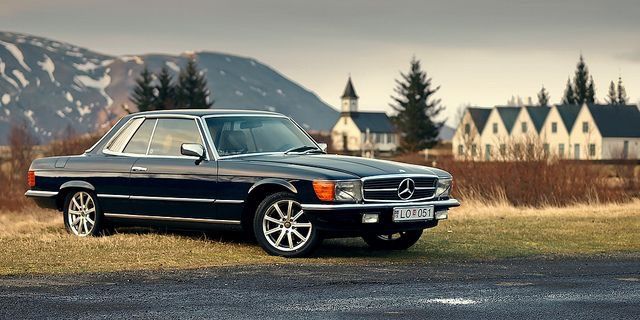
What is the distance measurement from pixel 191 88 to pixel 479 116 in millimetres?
45476

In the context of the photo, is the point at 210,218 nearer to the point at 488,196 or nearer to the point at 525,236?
the point at 525,236

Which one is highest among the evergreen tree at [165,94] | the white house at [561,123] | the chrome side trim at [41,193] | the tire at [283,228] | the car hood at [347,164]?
the evergreen tree at [165,94]

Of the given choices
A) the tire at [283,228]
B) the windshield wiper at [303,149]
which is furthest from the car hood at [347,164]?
the tire at [283,228]

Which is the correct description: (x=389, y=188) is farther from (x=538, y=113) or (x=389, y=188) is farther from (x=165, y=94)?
(x=538, y=113)

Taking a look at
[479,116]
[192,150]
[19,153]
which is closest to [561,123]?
[479,116]

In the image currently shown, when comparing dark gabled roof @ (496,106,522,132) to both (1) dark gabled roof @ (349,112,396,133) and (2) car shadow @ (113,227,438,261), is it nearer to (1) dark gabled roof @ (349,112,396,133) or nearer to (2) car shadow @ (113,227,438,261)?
(1) dark gabled roof @ (349,112,396,133)

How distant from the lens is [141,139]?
13.1 metres

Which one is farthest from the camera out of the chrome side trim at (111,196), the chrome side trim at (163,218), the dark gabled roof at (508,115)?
the dark gabled roof at (508,115)

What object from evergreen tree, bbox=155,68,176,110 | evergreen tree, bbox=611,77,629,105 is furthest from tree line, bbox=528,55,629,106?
evergreen tree, bbox=155,68,176,110

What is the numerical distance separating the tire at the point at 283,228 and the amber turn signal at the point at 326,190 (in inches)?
15.1

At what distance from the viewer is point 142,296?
27.3 feet

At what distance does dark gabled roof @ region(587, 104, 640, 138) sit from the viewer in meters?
112

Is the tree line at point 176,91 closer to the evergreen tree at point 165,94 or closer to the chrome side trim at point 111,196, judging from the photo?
the evergreen tree at point 165,94

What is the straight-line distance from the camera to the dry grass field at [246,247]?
10945 millimetres
